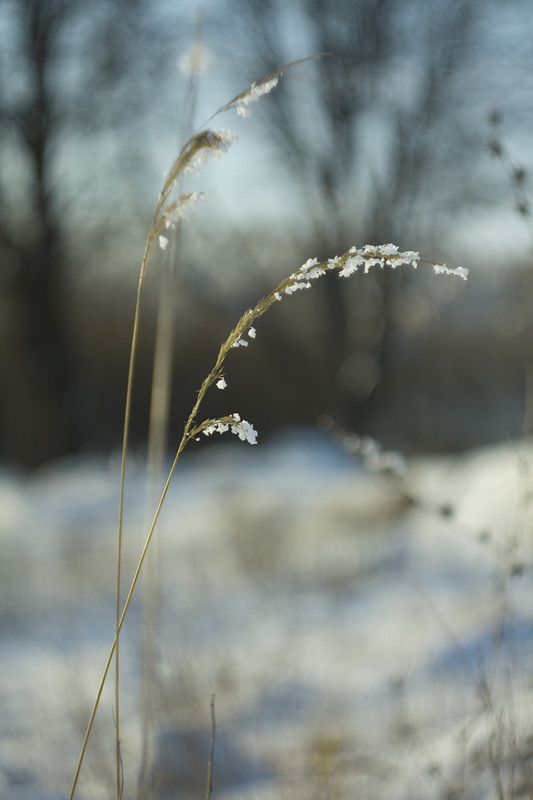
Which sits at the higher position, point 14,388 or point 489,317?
point 489,317

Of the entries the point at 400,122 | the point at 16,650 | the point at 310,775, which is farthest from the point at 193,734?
the point at 400,122

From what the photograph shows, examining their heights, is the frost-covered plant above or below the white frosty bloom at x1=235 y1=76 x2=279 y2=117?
below

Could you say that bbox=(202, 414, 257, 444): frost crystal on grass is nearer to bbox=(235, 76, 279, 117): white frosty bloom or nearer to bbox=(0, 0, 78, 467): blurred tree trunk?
bbox=(235, 76, 279, 117): white frosty bloom

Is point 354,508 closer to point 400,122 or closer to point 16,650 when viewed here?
point 16,650

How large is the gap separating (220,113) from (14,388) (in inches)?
316

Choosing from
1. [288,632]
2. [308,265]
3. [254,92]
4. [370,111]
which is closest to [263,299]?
[308,265]

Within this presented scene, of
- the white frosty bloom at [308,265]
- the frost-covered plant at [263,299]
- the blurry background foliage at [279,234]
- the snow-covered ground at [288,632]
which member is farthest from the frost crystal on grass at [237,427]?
the blurry background foliage at [279,234]

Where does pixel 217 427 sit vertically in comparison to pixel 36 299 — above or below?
below

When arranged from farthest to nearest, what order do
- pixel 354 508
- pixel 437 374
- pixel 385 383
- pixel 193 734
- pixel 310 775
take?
pixel 437 374 < pixel 385 383 < pixel 354 508 < pixel 193 734 < pixel 310 775

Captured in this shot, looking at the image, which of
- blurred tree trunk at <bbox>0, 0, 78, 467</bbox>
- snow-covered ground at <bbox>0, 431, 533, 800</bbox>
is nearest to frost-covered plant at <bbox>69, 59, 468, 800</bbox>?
snow-covered ground at <bbox>0, 431, 533, 800</bbox>

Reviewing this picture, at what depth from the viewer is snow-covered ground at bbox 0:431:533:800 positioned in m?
1.80

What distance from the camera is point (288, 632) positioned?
318 centimetres

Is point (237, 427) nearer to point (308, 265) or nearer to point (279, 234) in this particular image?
point (308, 265)

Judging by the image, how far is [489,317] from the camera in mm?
9086
